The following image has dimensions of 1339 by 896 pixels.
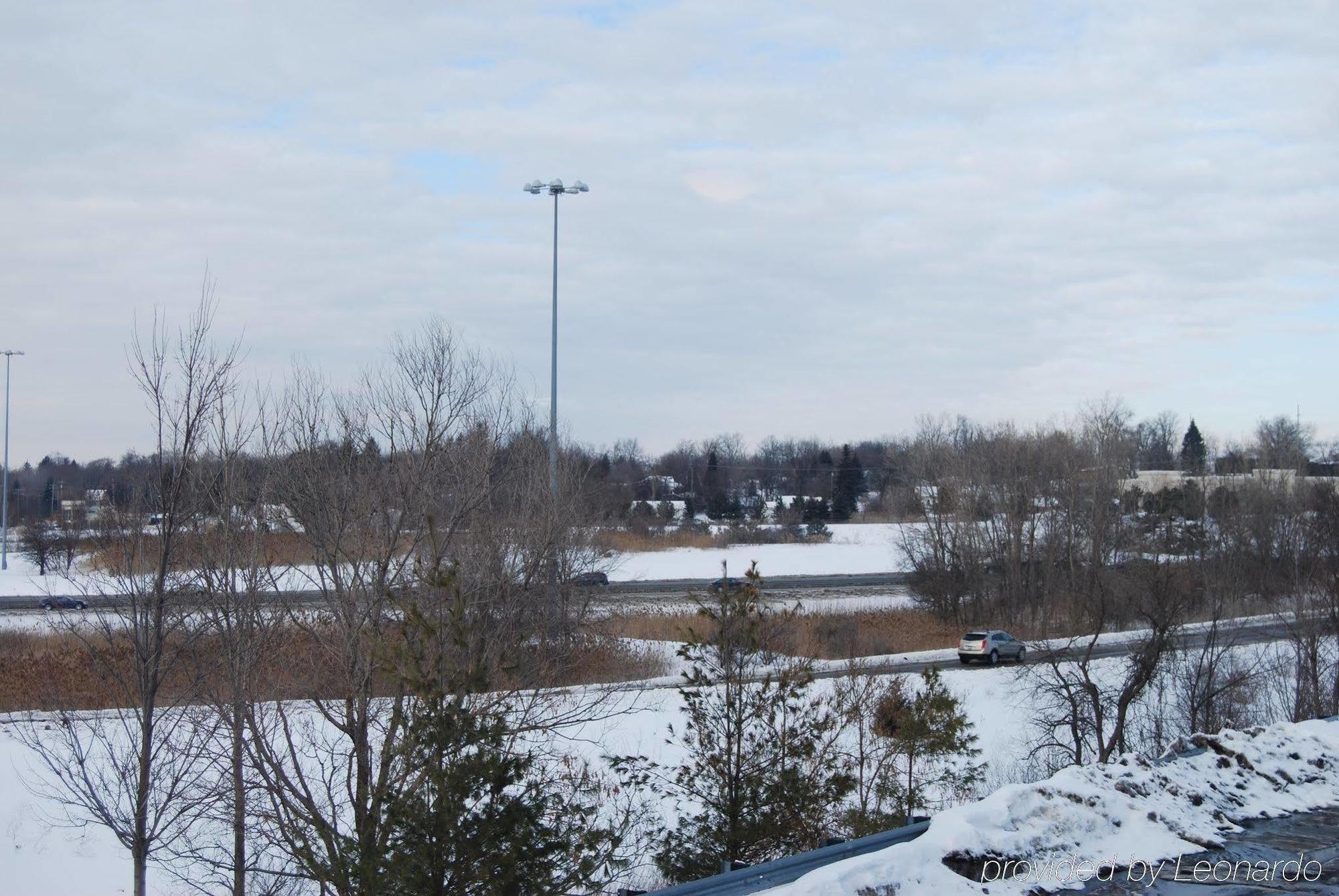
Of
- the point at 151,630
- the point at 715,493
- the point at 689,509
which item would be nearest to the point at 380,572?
the point at 151,630

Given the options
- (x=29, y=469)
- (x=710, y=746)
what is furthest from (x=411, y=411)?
(x=29, y=469)

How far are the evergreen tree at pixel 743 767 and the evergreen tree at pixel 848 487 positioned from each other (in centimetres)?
8422

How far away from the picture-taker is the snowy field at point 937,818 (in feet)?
24.9

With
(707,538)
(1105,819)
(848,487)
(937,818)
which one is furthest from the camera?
(848,487)

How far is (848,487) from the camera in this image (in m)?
106

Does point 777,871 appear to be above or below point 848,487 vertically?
below

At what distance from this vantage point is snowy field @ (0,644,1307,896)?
759 cm

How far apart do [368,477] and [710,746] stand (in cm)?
669

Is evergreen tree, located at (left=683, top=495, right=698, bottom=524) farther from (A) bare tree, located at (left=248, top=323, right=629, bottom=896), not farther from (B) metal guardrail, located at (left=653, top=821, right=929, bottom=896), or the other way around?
(B) metal guardrail, located at (left=653, top=821, right=929, bottom=896)

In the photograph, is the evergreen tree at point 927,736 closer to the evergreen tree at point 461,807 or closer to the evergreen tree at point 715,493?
the evergreen tree at point 461,807

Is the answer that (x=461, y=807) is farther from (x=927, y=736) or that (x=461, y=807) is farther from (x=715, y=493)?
(x=715, y=493)

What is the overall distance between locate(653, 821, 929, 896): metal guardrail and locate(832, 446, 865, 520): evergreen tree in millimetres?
89263

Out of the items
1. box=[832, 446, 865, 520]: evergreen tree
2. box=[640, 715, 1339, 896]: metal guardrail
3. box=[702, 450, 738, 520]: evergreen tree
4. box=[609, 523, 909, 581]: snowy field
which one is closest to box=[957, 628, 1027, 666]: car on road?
box=[609, 523, 909, 581]: snowy field

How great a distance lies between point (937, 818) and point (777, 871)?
1495 mm
